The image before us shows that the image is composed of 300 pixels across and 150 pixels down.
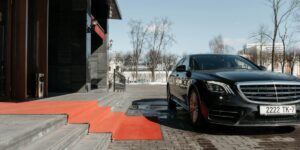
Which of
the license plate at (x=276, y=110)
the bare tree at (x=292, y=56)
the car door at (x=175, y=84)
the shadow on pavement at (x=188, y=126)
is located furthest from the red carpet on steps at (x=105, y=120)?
the bare tree at (x=292, y=56)

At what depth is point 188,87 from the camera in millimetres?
7105

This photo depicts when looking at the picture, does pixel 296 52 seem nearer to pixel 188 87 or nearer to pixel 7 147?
pixel 188 87

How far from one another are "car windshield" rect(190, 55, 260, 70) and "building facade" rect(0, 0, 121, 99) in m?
4.06

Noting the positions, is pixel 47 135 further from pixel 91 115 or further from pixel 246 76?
pixel 246 76

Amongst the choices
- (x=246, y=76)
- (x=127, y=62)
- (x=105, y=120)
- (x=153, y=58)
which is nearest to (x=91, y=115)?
(x=105, y=120)

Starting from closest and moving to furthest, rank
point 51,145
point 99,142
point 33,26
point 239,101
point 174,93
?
point 51,145
point 99,142
point 239,101
point 174,93
point 33,26

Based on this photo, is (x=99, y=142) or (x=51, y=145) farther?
(x=99, y=142)

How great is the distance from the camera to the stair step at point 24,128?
3.86m

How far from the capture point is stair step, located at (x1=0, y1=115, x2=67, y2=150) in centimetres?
386

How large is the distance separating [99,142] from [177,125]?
7.54 ft

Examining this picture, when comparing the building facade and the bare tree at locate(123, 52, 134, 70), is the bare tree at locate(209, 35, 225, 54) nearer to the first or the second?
the bare tree at locate(123, 52, 134, 70)

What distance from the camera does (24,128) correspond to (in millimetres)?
4598

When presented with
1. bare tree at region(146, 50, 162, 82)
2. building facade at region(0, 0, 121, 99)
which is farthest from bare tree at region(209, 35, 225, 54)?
building facade at region(0, 0, 121, 99)

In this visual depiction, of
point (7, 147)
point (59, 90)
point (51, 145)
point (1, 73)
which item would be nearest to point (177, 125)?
point (51, 145)
